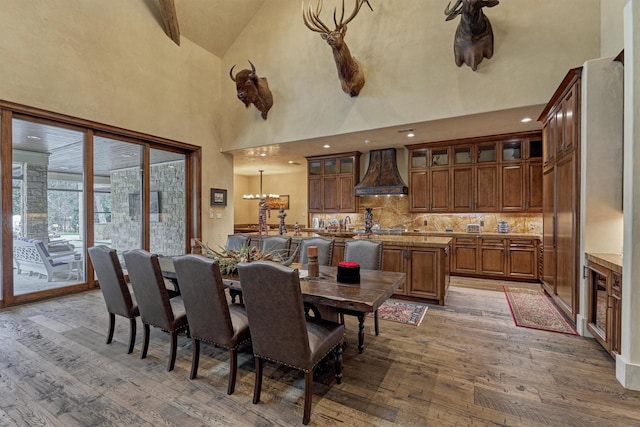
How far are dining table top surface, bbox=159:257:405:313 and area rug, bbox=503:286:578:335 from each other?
78.3 inches

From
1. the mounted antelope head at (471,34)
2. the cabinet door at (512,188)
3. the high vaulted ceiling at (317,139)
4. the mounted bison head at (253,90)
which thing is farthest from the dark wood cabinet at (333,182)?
the mounted antelope head at (471,34)

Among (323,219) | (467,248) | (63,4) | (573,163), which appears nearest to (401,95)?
(573,163)

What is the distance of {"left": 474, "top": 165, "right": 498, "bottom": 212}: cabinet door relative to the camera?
552cm

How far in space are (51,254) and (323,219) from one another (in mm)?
5290

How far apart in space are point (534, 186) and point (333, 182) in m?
4.03

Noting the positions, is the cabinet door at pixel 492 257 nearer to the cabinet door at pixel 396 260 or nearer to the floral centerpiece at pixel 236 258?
the cabinet door at pixel 396 260

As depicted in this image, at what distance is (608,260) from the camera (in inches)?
96.4

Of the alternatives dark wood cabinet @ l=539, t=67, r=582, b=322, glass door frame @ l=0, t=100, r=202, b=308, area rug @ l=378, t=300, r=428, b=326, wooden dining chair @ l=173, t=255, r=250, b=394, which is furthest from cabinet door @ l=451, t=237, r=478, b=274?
glass door frame @ l=0, t=100, r=202, b=308

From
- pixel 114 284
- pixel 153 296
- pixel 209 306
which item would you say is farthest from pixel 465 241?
pixel 114 284

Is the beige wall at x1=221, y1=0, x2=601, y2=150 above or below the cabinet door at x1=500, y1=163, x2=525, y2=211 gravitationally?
above

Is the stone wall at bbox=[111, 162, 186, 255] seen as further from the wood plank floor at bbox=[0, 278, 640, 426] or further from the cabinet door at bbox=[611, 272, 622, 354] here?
the cabinet door at bbox=[611, 272, 622, 354]

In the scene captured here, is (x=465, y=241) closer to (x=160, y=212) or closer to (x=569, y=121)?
(x=569, y=121)

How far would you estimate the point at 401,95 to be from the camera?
15.1 feet

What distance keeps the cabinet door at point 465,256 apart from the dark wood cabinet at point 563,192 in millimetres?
1280
